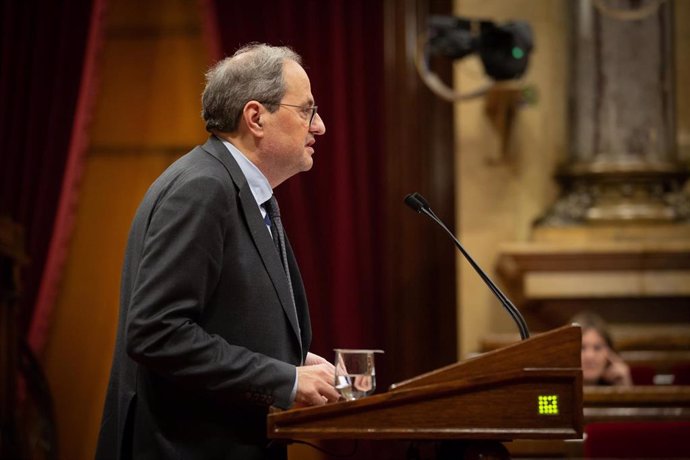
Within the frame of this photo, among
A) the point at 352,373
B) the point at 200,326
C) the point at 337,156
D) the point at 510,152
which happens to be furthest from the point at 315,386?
the point at 510,152

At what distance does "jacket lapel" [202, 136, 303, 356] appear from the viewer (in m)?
2.02

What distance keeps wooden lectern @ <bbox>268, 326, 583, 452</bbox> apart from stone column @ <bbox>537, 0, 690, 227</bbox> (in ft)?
12.1

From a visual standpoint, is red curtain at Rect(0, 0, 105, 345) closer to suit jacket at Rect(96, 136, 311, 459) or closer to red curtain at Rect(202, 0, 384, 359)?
red curtain at Rect(202, 0, 384, 359)

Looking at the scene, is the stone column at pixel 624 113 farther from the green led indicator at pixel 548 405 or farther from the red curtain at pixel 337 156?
the green led indicator at pixel 548 405

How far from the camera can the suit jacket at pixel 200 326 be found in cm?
186

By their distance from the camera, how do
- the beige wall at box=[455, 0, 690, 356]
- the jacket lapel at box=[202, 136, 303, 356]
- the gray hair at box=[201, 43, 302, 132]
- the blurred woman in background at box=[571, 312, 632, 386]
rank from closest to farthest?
the jacket lapel at box=[202, 136, 303, 356] < the gray hair at box=[201, 43, 302, 132] < the blurred woman in background at box=[571, 312, 632, 386] < the beige wall at box=[455, 0, 690, 356]

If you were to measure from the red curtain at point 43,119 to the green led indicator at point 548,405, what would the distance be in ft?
13.0

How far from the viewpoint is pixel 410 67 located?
548cm

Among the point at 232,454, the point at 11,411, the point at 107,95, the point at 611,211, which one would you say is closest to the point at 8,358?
the point at 11,411

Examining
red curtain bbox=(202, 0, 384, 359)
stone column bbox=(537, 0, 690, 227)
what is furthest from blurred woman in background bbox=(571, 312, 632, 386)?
red curtain bbox=(202, 0, 384, 359)

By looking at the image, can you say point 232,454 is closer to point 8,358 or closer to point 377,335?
point 8,358

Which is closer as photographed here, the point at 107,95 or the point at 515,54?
the point at 515,54

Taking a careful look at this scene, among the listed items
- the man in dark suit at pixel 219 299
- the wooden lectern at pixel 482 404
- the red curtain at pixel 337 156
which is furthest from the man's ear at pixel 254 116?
the red curtain at pixel 337 156

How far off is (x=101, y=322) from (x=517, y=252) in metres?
2.27
